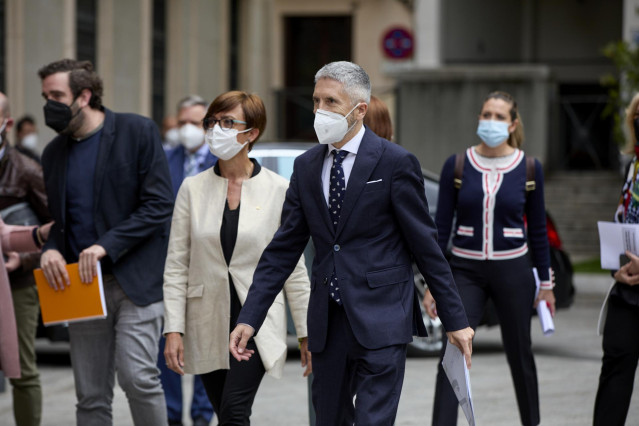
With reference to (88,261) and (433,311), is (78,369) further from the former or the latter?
(433,311)

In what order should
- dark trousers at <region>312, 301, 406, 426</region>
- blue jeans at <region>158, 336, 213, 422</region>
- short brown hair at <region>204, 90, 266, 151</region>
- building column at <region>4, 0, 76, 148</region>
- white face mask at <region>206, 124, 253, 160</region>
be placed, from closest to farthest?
dark trousers at <region>312, 301, 406, 426</region>, white face mask at <region>206, 124, 253, 160</region>, short brown hair at <region>204, 90, 266, 151</region>, blue jeans at <region>158, 336, 213, 422</region>, building column at <region>4, 0, 76, 148</region>

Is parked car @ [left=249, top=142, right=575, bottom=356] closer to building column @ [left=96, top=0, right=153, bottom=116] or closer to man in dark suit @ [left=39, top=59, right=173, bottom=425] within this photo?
man in dark suit @ [left=39, top=59, right=173, bottom=425]

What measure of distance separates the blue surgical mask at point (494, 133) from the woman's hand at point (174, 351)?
2.24 metres

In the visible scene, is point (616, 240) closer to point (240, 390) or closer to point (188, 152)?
point (240, 390)

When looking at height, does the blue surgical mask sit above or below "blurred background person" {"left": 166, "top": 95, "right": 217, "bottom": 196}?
above

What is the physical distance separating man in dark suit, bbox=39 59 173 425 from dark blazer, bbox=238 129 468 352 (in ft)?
4.42

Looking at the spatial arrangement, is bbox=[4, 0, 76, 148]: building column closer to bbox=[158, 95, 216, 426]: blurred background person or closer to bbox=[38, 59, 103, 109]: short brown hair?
bbox=[158, 95, 216, 426]: blurred background person

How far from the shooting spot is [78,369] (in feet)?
19.6

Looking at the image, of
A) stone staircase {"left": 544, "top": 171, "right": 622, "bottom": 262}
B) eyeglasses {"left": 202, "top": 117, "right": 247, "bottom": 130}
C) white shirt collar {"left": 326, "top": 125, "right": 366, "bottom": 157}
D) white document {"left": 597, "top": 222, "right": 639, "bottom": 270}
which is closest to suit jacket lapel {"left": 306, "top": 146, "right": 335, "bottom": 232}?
white shirt collar {"left": 326, "top": 125, "right": 366, "bottom": 157}

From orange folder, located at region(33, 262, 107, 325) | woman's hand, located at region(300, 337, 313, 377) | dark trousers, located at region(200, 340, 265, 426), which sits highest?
orange folder, located at region(33, 262, 107, 325)

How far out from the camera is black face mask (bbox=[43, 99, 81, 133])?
588 cm

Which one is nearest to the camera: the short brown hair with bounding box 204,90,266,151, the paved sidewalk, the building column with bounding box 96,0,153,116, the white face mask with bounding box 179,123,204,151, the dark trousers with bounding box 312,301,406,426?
the dark trousers with bounding box 312,301,406,426

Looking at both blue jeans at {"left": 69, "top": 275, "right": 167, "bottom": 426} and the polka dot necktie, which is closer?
the polka dot necktie

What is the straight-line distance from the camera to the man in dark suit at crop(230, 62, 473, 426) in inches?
186
